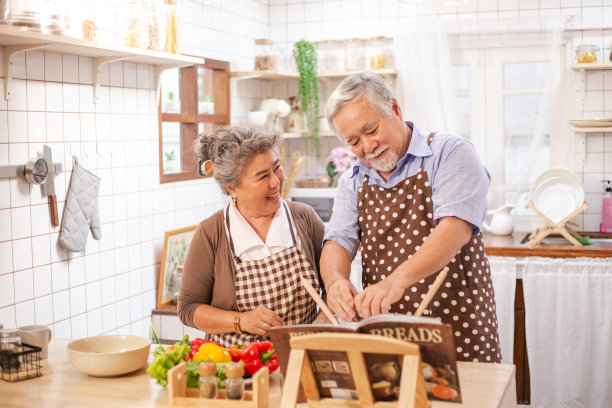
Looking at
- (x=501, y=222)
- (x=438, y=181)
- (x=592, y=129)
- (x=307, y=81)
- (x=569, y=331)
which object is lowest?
(x=569, y=331)

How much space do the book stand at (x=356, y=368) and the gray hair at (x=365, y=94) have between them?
0.84m

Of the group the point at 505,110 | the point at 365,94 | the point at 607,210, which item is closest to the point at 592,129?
the point at 607,210

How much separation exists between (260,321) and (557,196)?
2.83 m

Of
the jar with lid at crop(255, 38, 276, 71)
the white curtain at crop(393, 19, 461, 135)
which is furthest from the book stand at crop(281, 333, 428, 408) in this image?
the white curtain at crop(393, 19, 461, 135)

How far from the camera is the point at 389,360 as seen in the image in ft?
4.97

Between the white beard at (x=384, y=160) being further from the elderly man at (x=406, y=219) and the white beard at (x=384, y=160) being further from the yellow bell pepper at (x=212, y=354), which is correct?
the yellow bell pepper at (x=212, y=354)

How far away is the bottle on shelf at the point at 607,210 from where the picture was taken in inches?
176

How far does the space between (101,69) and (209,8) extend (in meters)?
1.26

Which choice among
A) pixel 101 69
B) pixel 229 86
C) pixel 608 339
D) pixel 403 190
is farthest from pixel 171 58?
pixel 608 339

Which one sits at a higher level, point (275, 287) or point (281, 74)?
point (281, 74)

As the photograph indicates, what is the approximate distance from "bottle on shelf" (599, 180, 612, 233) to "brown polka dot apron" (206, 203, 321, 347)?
281cm

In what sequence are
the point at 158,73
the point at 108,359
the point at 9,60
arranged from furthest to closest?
the point at 158,73 → the point at 9,60 → the point at 108,359

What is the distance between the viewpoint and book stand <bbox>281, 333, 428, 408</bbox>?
146 centimetres

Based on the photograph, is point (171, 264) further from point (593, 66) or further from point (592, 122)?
point (593, 66)
